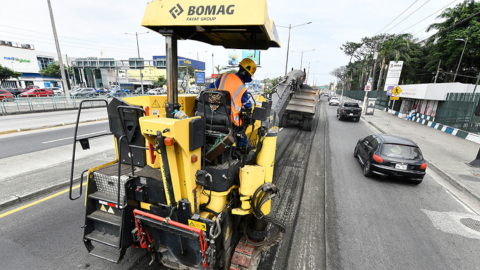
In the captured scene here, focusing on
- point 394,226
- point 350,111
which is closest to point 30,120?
point 394,226

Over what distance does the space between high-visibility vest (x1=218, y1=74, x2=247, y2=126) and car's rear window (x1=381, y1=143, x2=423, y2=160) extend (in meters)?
5.42

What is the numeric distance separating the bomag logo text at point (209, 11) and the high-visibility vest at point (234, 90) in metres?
0.92

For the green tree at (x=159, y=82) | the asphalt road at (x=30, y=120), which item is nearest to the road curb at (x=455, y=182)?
the asphalt road at (x=30, y=120)

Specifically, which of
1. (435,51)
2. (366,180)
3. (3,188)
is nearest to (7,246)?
(3,188)

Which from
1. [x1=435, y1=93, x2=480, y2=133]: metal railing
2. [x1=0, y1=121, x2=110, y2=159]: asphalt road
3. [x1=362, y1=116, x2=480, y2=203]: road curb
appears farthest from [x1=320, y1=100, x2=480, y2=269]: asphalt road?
[x1=435, y1=93, x2=480, y2=133]: metal railing

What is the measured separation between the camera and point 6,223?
3.90 meters

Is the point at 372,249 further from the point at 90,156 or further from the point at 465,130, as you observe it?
the point at 465,130

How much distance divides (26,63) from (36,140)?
54428 millimetres

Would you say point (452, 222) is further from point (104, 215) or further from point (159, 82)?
point (159, 82)

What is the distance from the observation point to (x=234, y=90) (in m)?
3.12

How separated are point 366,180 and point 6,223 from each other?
8457 millimetres

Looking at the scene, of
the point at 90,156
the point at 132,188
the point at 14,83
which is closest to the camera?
the point at 132,188

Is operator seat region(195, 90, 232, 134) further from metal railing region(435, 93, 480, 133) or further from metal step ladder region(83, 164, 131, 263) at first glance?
metal railing region(435, 93, 480, 133)

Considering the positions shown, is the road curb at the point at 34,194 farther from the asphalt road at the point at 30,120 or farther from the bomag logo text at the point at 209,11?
the asphalt road at the point at 30,120
